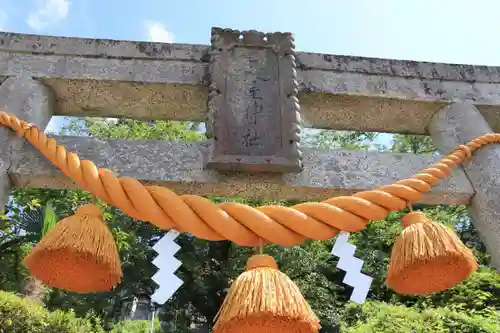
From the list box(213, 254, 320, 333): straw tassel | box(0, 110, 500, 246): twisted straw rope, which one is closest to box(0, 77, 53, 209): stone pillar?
box(0, 110, 500, 246): twisted straw rope

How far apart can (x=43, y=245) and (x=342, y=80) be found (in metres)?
1.70

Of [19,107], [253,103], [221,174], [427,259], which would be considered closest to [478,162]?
[427,259]

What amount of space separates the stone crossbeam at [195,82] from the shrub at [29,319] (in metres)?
4.82

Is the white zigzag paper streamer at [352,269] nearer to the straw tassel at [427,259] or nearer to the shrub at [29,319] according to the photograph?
the straw tassel at [427,259]

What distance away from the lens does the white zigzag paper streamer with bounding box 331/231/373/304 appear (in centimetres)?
144

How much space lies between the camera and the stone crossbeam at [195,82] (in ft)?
7.20

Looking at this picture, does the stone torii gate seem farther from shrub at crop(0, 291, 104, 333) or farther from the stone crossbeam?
shrub at crop(0, 291, 104, 333)

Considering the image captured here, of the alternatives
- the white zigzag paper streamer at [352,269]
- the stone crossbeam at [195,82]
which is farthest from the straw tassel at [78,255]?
the stone crossbeam at [195,82]

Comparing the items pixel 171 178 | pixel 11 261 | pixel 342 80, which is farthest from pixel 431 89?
pixel 11 261

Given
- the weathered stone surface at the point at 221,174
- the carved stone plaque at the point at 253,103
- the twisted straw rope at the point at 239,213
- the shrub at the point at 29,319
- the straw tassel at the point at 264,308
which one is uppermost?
the carved stone plaque at the point at 253,103

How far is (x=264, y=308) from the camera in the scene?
1.08 meters

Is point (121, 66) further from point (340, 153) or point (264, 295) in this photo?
point (264, 295)

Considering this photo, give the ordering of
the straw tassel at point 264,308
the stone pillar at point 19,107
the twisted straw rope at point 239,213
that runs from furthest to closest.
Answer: the stone pillar at point 19,107, the twisted straw rope at point 239,213, the straw tassel at point 264,308

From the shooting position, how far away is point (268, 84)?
2.13 metres
